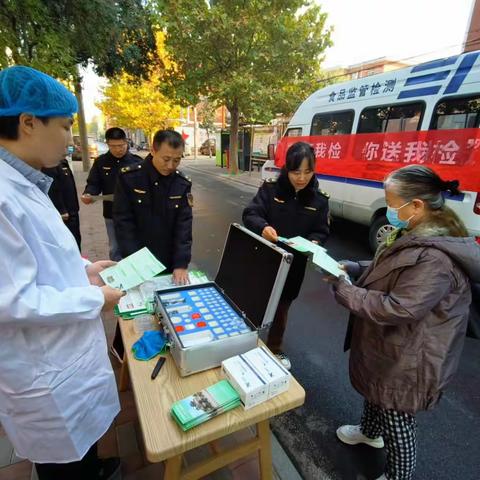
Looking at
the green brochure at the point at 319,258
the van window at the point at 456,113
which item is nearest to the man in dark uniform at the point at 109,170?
the green brochure at the point at 319,258

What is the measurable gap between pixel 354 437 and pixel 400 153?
398 centimetres

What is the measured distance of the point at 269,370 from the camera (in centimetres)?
114

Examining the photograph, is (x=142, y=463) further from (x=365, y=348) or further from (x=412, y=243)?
(x=412, y=243)

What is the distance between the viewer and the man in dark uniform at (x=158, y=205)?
2089mm

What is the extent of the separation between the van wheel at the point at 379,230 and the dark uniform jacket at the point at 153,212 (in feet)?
11.6

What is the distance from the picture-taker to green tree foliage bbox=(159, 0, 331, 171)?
1044cm

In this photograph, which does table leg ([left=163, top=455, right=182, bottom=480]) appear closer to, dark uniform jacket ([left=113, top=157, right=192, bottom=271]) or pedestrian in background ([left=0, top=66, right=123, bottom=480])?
pedestrian in background ([left=0, top=66, right=123, bottom=480])

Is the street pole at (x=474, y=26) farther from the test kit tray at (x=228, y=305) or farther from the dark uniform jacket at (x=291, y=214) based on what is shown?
the test kit tray at (x=228, y=305)

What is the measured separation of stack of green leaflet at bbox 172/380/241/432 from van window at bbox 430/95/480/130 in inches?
169

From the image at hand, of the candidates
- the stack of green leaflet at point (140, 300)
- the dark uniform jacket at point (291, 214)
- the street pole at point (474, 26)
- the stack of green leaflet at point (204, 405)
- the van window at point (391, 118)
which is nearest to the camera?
the stack of green leaflet at point (204, 405)

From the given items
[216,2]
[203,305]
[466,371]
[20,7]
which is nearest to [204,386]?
[203,305]

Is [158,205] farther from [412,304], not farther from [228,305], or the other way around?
[412,304]

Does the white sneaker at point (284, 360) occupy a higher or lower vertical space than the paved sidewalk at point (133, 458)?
A: higher

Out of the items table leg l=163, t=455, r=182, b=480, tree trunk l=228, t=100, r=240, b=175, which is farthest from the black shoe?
tree trunk l=228, t=100, r=240, b=175
